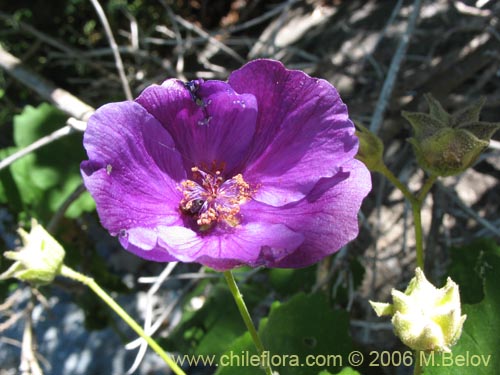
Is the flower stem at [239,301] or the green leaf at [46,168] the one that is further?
the green leaf at [46,168]

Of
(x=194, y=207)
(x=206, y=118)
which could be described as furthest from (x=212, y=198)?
(x=206, y=118)

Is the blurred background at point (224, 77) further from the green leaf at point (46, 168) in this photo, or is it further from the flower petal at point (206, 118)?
the flower petal at point (206, 118)

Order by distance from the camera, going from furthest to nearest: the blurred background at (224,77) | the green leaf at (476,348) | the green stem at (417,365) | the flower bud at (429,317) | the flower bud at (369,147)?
the blurred background at (224,77)
the flower bud at (369,147)
the green leaf at (476,348)
the green stem at (417,365)
the flower bud at (429,317)

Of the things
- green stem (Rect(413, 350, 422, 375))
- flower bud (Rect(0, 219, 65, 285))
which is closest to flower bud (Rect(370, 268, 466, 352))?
green stem (Rect(413, 350, 422, 375))

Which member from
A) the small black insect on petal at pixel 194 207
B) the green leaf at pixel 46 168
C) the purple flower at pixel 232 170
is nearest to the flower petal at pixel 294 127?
the purple flower at pixel 232 170

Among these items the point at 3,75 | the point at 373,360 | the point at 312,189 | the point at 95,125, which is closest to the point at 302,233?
the point at 312,189

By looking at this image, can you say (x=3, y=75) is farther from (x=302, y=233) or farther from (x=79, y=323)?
(x=302, y=233)
